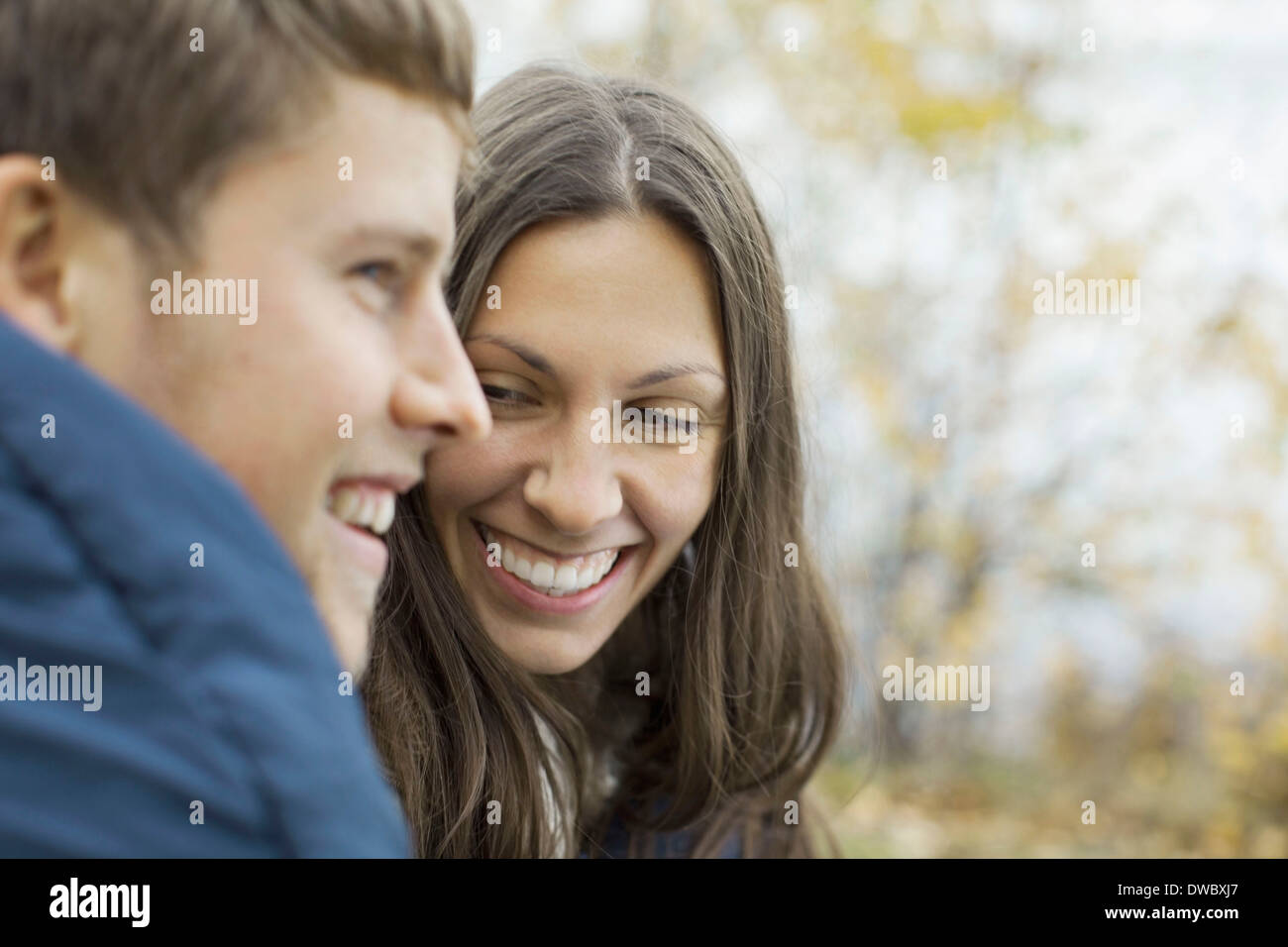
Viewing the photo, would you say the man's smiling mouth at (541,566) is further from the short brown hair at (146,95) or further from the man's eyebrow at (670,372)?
the short brown hair at (146,95)

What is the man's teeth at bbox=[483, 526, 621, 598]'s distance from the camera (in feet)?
6.73

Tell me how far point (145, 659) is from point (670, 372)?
1156 mm

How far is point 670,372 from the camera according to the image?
2.01m

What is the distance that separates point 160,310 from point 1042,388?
565 cm

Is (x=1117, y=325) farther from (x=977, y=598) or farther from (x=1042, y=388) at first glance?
(x=977, y=598)

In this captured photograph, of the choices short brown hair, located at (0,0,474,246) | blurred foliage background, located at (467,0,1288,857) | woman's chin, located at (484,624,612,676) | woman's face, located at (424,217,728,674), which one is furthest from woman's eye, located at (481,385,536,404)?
blurred foliage background, located at (467,0,1288,857)

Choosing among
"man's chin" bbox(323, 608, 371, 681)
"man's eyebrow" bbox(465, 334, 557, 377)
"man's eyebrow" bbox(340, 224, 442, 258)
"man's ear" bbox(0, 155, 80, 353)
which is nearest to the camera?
"man's ear" bbox(0, 155, 80, 353)

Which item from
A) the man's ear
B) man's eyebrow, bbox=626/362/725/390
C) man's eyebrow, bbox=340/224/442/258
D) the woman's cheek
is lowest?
the woman's cheek

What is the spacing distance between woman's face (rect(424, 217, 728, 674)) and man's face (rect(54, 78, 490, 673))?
55 cm

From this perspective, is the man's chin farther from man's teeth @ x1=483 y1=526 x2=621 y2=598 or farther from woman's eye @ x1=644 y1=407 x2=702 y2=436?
woman's eye @ x1=644 y1=407 x2=702 y2=436

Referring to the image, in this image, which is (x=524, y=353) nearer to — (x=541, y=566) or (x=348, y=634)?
(x=541, y=566)

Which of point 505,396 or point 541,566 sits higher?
point 505,396

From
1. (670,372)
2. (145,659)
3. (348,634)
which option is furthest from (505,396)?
(145,659)
